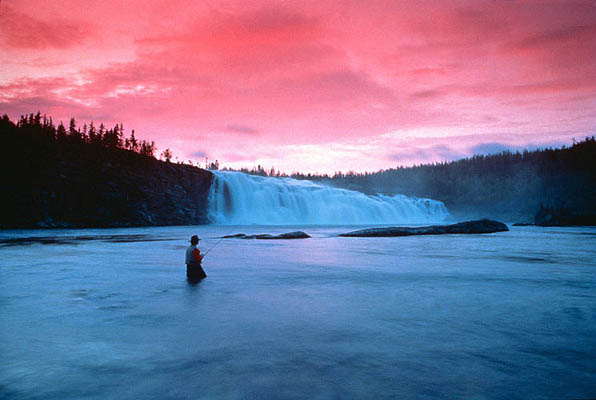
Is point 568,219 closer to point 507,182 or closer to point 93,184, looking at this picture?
point 93,184

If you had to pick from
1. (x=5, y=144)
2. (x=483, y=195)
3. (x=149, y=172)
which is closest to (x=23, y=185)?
(x=5, y=144)

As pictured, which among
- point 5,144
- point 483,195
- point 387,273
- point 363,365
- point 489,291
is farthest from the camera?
point 483,195

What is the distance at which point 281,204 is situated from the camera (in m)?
54.4

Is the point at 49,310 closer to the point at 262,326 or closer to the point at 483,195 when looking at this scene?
the point at 262,326

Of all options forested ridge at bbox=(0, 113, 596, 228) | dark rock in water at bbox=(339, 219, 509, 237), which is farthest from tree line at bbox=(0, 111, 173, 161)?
dark rock in water at bbox=(339, 219, 509, 237)

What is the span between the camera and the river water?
3.17 meters

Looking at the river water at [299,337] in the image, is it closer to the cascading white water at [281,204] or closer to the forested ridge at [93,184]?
the forested ridge at [93,184]

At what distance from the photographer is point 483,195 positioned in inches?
4889

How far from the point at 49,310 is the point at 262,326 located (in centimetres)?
376

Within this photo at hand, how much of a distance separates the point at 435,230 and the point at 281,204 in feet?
97.6

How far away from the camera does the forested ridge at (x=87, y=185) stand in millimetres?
40188

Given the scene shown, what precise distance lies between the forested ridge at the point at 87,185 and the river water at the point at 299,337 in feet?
122

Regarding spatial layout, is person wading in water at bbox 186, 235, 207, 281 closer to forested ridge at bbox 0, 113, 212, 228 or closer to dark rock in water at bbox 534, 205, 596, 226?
forested ridge at bbox 0, 113, 212, 228

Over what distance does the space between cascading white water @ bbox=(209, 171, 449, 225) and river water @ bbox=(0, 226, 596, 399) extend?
43233mm
